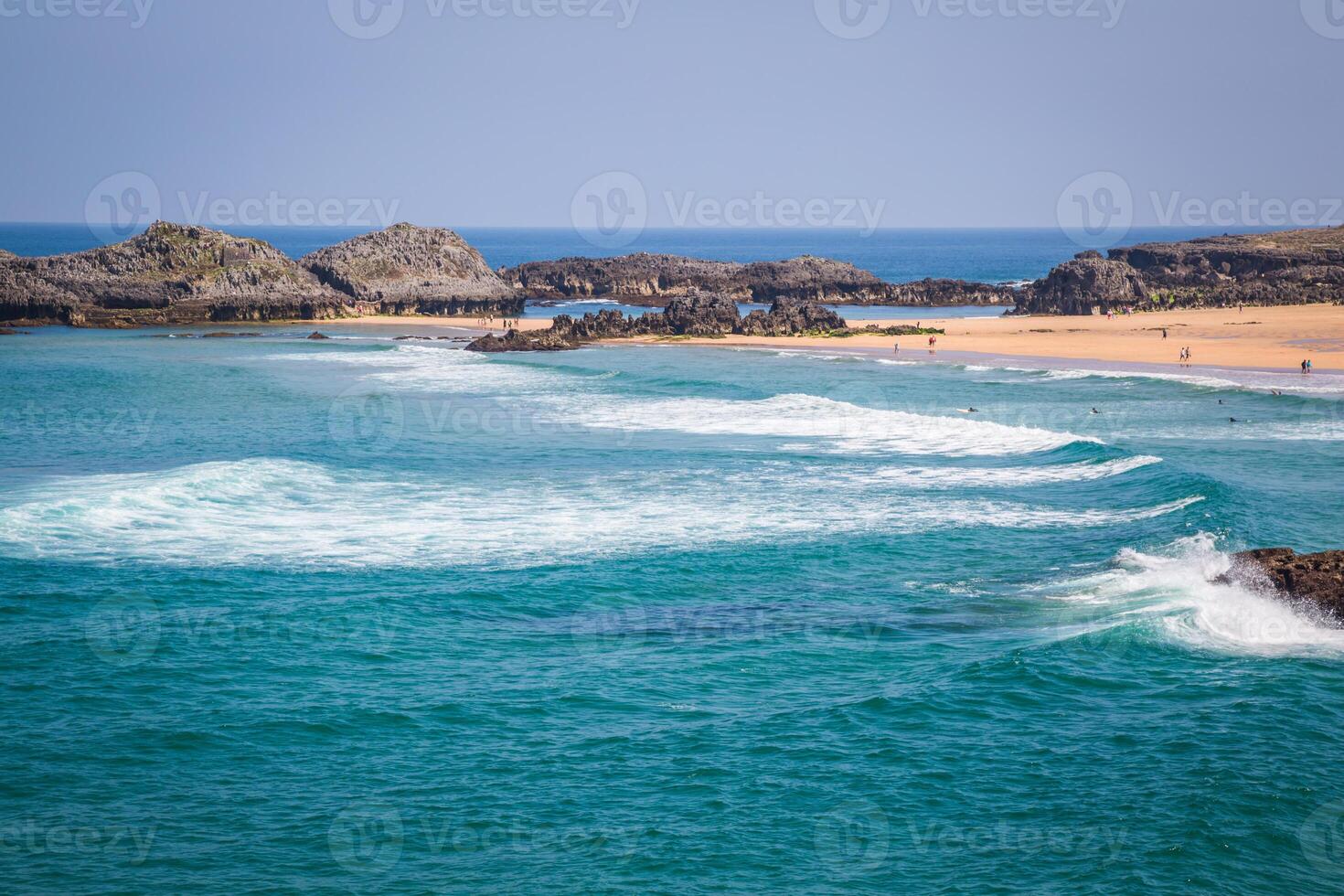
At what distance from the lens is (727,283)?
115812 millimetres

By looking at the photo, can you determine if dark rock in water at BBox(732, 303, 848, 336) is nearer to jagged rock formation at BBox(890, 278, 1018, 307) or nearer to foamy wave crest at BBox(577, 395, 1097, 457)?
jagged rock formation at BBox(890, 278, 1018, 307)

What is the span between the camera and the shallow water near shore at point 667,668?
42.1 feet

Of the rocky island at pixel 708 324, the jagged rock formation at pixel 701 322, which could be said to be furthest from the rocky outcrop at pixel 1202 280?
the jagged rock formation at pixel 701 322

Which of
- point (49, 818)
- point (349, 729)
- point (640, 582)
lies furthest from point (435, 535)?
point (49, 818)

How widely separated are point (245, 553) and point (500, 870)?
14.2m

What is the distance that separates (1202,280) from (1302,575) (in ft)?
311

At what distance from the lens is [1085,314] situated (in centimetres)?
8969

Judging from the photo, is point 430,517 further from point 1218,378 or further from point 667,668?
point 1218,378
